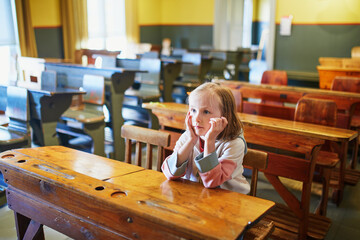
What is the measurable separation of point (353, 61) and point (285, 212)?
3.72m

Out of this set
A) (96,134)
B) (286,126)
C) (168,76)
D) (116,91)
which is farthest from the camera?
(168,76)

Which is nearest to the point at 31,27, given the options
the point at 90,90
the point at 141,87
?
the point at 141,87

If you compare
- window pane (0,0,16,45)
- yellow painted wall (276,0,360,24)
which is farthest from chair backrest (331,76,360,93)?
window pane (0,0,16,45)

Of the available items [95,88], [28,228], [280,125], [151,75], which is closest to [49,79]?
[95,88]

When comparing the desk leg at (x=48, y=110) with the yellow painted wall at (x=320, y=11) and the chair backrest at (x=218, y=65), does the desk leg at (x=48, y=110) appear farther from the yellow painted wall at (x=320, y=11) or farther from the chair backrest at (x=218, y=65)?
the yellow painted wall at (x=320, y=11)

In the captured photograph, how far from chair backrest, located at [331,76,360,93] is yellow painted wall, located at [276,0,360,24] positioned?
392 cm

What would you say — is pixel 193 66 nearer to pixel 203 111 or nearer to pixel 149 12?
pixel 203 111

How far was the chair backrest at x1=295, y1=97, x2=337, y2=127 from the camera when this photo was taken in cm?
269

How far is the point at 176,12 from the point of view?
1020 cm

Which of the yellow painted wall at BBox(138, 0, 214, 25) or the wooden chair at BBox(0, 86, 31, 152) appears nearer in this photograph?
the wooden chair at BBox(0, 86, 31, 152)

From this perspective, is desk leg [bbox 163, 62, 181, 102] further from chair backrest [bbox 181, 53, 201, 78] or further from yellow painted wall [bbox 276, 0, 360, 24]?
yellow painted wall [bbox 276, 0, 360, 24]

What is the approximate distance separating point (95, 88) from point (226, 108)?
92.2 inches

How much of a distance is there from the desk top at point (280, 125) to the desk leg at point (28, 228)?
1.40 metres

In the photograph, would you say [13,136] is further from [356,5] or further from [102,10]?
[356,5]
